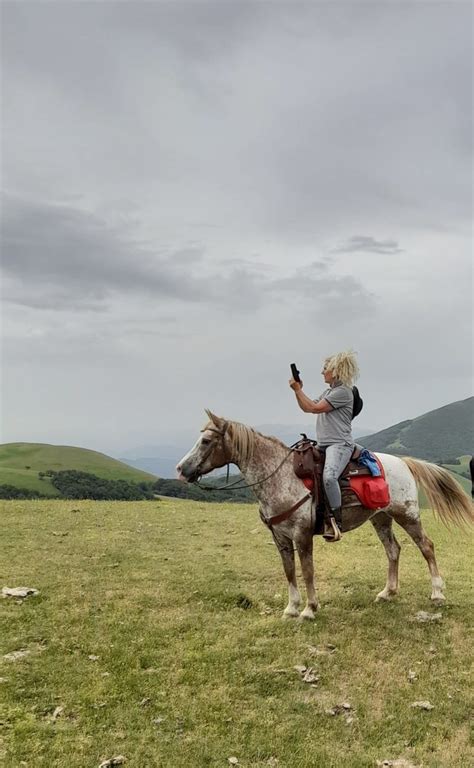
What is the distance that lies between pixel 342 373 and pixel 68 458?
168495mm

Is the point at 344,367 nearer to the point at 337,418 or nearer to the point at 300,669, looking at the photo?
the point at 337,418

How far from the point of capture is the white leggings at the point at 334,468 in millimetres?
9508

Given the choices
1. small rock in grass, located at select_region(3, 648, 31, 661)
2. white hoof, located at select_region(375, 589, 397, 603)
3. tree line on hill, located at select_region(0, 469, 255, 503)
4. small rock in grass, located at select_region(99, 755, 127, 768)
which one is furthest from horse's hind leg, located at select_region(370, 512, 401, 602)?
tree line on hill, located at select_region(0, 469, 255, 503)

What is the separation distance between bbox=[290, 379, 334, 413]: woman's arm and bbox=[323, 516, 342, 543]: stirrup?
2.04m

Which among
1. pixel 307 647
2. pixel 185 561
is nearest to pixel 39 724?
pixel 307 647

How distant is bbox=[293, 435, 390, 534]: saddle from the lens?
9.71 m

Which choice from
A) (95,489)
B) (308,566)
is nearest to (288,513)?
(308,566)

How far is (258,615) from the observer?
991 centimetres

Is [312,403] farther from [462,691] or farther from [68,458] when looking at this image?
[68,458]

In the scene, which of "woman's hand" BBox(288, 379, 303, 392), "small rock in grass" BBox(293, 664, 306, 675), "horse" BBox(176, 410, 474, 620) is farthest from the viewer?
"horse" BBox(176, 410, 474, 620)

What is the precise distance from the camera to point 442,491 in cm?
1109

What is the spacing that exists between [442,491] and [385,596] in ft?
8.19

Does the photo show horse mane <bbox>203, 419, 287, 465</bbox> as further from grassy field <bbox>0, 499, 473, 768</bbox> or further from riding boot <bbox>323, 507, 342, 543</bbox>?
grassy field <bbox>0, 499, 473, 768</bbox>

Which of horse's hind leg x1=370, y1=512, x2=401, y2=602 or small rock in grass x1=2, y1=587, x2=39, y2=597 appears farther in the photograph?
horse's hind leg x1=370, y1=512, x2=401, y2=602
